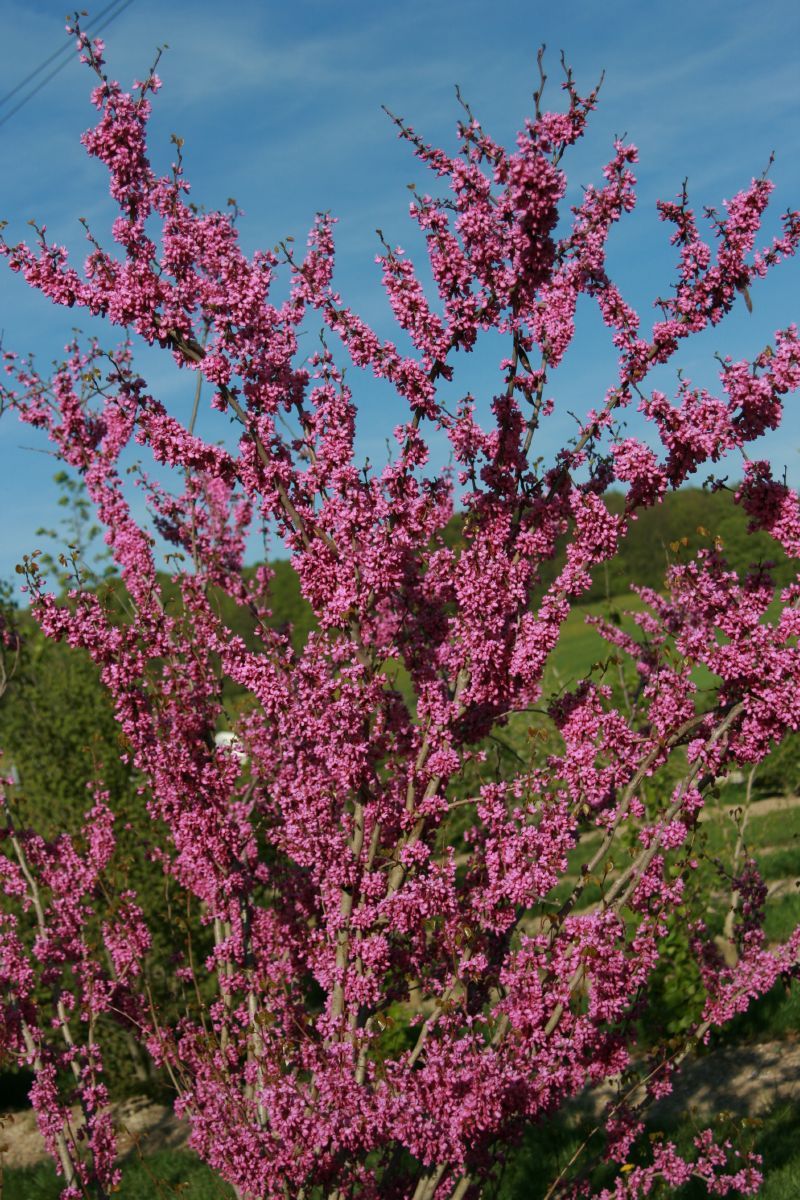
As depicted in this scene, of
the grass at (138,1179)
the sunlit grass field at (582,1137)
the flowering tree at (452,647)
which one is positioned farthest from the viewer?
the grass at (138,1179)

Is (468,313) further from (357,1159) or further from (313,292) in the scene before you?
(357,1159)

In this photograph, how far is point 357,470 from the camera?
4.08 m

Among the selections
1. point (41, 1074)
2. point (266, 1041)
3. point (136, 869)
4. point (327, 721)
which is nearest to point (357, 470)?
point (327, 721)

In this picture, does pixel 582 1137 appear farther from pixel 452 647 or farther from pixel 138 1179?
pixel 452 647

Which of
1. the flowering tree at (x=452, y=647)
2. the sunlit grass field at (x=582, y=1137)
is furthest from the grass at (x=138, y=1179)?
the flowering tree at (x=452, y=647)

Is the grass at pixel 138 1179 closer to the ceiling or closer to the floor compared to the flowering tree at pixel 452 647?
closer to the floor

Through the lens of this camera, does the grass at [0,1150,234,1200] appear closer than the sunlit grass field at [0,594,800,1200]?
No

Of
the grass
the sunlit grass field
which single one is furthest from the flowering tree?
the grass

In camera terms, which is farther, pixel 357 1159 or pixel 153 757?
pixel 153 757

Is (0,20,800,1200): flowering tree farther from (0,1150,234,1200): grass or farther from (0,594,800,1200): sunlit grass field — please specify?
(0,1150,234,1200): grass

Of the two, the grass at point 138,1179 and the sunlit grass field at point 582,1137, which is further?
the grass at point 138,1179

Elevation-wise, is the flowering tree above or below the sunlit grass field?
above

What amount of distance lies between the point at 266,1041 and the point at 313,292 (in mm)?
3243

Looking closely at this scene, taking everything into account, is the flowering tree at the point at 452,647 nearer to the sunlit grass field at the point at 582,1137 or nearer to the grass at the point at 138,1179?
the sunlit grass field at the point at 582,1137
